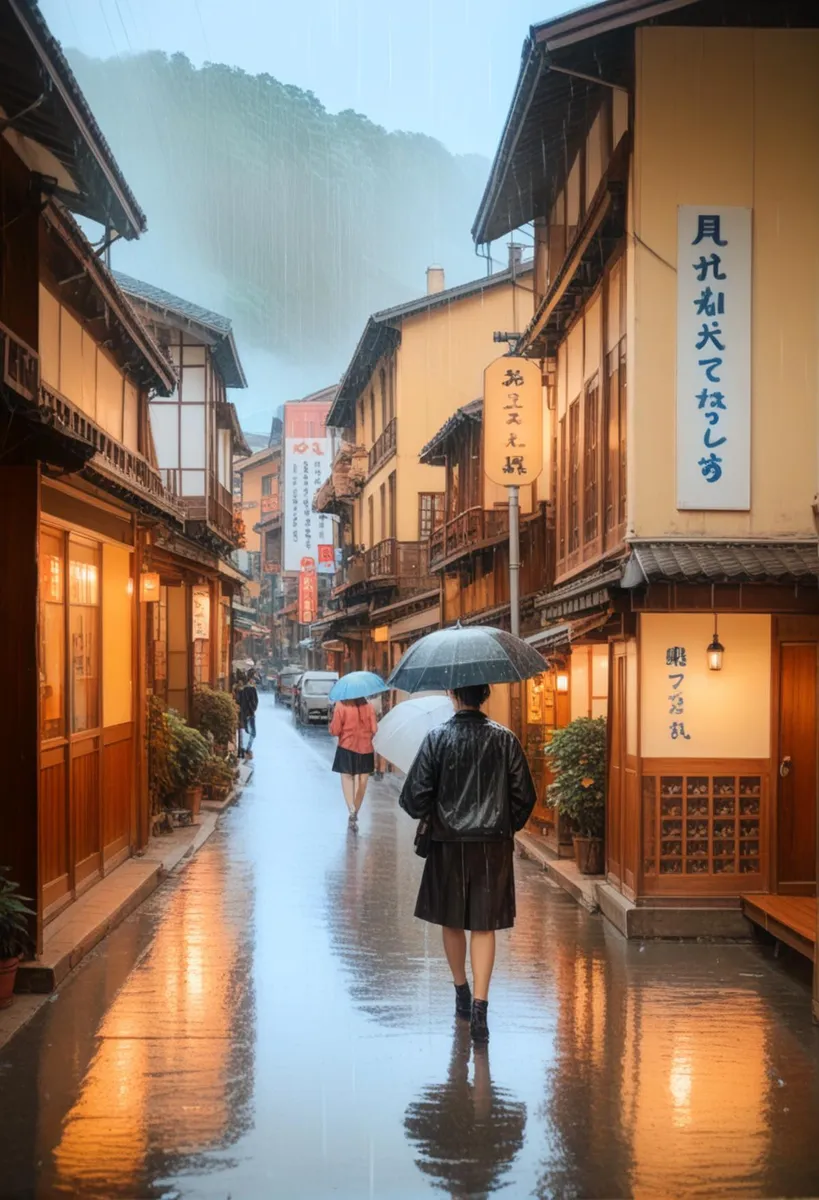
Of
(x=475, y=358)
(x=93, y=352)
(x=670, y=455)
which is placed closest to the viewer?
(x=670, y=455)

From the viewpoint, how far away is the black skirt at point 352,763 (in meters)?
19.5

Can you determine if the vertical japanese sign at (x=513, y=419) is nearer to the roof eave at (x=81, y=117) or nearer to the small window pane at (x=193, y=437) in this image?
the roof eave at (x=81, y=117)

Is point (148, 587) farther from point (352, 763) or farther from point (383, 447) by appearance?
point (383, 447)

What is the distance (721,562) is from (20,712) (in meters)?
6.12

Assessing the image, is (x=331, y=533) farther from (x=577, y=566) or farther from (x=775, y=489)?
(x=775, y=489)

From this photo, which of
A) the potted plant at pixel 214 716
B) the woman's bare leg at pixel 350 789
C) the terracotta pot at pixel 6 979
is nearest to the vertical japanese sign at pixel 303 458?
the potted plant at pixel 214 716

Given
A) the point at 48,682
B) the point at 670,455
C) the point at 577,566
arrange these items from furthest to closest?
the point at 577,566 → the point at 670,455 → the point at 48,682

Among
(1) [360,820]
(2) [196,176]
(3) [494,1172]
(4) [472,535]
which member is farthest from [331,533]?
(2) [196,176]

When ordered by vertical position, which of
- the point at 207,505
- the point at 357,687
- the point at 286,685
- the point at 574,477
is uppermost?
the point at 207,505

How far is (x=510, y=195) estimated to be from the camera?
66.7 ft

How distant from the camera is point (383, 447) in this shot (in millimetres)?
43375

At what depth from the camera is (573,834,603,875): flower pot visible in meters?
14.1

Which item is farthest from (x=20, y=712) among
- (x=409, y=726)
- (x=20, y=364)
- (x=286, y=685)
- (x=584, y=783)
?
(x=286, y=685)

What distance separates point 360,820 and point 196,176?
186 metres
